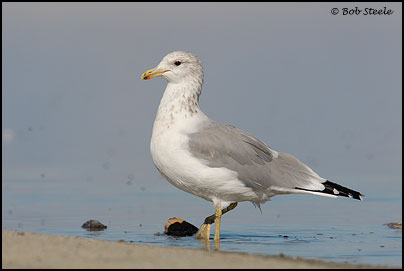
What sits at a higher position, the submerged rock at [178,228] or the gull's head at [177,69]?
the gull's head at [177,69]

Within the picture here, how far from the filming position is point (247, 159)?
12.2 metres

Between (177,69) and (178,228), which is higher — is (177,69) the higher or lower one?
the higher one

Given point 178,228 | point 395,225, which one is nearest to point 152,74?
point 178,228

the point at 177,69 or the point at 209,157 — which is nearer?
the point at 209,157

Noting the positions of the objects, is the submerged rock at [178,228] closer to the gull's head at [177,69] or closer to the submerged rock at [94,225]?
the submerged rock at [94,225]

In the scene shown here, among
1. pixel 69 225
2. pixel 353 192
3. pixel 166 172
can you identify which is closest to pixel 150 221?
pixel 69 225

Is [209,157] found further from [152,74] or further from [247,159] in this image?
[152,74]

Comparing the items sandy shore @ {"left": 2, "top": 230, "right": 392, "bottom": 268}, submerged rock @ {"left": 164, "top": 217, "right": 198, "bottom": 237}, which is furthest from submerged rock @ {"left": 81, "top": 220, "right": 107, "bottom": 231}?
sandy shore @ {"left": 2, "top": 230, "right": 392, "bottom": 268}

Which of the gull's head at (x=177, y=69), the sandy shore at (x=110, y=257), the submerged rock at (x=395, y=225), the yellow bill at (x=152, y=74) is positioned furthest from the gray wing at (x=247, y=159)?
the sandy shore at (x=110, y=257)

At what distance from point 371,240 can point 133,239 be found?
157 inches

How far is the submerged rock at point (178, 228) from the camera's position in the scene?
1344 cm

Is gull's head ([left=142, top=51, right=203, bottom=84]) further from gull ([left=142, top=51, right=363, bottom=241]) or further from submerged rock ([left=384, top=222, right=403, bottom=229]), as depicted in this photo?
submerged rock ([left=384, top=222, right=403, bottom=229])

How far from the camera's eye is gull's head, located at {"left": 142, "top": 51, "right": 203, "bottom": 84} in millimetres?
12547

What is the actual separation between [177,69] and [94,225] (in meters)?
3.50
